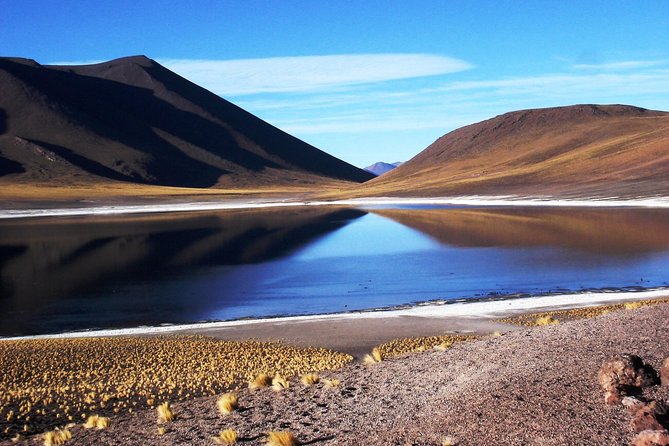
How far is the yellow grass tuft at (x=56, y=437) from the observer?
10133 millimetres

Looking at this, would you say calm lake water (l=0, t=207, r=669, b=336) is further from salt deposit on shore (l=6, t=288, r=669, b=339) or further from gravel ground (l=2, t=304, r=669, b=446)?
gravel ground (l=2, t=304, r=669, b=446)

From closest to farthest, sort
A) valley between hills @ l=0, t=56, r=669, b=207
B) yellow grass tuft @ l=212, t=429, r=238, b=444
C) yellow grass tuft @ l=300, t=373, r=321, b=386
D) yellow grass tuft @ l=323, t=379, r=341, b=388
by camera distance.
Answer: yellow grass tuft @ l=212, t=429, r=238, b=444 < yellow grass tuft @ l=323, t=379, r=341, b=388 < yellow grass tuft @ l=300, t=373, r=321, b=386 < valley between hills @ l=0, t=56, r=669, b=207

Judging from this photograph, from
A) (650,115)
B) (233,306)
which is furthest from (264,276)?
(650,115)

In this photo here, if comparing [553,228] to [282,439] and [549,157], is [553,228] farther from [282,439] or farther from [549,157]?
[549,157]

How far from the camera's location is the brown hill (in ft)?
269

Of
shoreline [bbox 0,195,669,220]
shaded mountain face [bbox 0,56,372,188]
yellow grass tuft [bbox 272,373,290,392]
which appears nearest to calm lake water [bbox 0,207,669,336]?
shoreline [bbox 0,195,669,220]

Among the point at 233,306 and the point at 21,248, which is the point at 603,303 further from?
the point at 21,248

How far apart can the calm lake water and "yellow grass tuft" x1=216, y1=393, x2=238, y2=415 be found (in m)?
11.3

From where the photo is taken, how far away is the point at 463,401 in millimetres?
9273

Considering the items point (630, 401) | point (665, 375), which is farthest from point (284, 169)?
point (630, 401)

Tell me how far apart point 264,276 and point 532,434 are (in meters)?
23.7

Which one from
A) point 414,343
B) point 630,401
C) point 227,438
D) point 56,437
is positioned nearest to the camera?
point 630,401

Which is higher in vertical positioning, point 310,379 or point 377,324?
point 310,379

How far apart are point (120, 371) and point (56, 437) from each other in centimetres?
407
